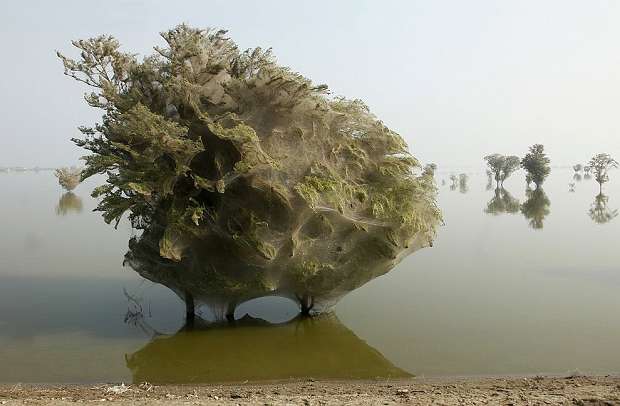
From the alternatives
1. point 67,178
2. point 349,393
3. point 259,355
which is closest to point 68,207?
point 67,178

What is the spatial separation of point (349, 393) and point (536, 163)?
74.3m

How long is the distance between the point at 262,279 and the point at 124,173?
444cm

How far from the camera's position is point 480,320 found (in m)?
15.2

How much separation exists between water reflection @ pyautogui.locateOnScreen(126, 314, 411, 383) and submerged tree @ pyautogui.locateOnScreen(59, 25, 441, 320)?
4.19 ft

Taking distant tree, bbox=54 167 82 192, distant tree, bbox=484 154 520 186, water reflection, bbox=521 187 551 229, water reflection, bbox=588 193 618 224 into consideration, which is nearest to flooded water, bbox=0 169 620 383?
water reflection, bbox=521 187 551 229

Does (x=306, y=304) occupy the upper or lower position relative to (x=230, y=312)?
upper

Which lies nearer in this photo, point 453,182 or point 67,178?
point 67,178

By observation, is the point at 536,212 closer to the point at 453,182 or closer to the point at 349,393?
the point at 349,393

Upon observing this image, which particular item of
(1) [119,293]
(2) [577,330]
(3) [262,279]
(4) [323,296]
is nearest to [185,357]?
(3) [262,279]

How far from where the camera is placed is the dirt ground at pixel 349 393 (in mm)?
8406

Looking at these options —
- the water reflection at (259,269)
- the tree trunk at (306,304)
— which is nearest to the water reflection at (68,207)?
the water reflection at (259,269)

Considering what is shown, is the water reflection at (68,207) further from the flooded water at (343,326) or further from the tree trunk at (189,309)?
the tree trunk at (189,309)

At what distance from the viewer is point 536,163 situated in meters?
75.9

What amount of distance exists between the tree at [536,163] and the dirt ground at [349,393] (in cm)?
7068
